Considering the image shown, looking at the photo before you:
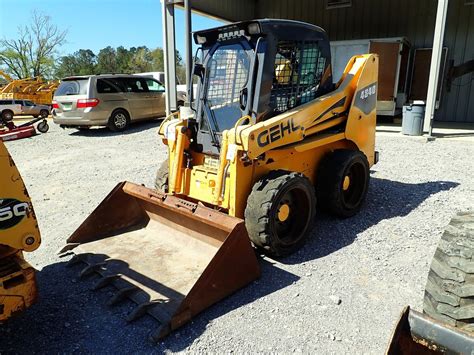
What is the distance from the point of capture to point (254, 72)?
3.93 metres

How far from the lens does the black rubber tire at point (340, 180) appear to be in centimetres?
461

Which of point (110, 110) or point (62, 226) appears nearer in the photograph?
point (62, 226)

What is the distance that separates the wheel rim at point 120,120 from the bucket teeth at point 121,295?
10.5 m

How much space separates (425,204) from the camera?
5305 mm

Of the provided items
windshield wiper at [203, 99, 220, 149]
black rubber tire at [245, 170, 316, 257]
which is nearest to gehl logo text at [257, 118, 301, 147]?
black rubber tire at [245, 170, 316, 257]

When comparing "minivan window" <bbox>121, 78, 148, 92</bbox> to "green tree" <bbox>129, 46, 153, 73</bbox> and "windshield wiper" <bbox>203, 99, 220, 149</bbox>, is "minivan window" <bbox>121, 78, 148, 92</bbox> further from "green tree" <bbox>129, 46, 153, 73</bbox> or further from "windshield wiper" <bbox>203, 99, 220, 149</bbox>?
"green tree" <bbox>129, 46, 153, 73</bbox>

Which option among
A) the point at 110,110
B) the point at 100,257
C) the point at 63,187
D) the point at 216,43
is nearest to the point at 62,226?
the point at 100,257

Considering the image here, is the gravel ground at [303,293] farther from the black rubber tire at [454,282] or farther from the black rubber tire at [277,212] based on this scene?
the black rubber tire at [454,282]

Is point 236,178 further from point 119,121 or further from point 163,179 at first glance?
point 119,121

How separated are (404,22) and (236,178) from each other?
42.1ft

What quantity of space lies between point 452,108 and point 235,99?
39.6 feet

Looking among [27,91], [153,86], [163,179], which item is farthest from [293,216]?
[27,91]

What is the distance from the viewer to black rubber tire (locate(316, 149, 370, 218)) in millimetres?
4609

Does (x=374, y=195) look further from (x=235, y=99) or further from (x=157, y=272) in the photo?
(x=157, y=272)
